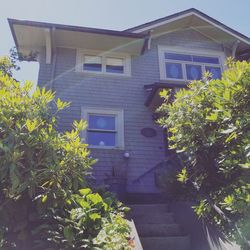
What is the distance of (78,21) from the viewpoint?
902 cm

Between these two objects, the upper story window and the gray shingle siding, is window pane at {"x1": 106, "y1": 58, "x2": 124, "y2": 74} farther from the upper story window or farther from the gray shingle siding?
the upper story window

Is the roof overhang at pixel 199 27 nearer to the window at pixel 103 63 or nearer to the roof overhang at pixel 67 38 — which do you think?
the roof overhang at pixel 67 38

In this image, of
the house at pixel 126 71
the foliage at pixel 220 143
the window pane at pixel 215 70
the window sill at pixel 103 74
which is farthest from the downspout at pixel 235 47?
the foliage at pixel 220 143

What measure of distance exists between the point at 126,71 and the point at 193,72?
2455 mm

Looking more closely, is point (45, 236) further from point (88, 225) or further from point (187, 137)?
point (187, 137)

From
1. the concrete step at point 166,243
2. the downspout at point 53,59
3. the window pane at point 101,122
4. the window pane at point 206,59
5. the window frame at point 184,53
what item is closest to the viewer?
the concrete step at point 166,243

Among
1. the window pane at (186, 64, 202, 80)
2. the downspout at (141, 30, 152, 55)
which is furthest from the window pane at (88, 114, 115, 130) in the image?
the window pane at (186, 64, 202, 80)

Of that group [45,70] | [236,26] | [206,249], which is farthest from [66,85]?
[236,26]

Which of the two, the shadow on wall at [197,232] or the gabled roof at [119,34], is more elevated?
the gabled roof at [119,34]

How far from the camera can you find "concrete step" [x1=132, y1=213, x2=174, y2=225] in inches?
177

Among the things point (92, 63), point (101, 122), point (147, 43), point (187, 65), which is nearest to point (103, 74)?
point (92, 63)

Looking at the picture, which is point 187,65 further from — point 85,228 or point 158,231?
point 85,228

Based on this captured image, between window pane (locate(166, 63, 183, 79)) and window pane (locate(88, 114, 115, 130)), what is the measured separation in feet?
8.98

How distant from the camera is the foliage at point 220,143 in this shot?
8.44ft
